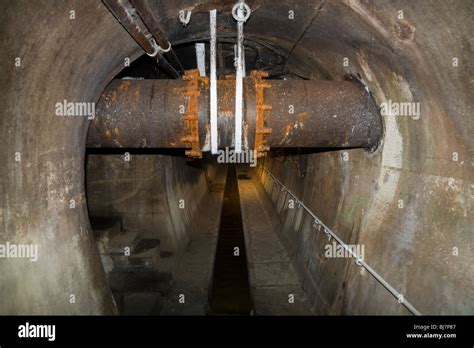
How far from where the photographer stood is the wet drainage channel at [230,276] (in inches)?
218

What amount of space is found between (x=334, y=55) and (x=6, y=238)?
334cm

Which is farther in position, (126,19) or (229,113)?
(229,113)

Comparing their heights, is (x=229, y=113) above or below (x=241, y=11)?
below

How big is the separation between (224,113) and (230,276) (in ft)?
16.8

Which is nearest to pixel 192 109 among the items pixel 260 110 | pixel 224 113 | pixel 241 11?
pixel 224 113

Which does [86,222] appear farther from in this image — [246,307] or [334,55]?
[246,307]

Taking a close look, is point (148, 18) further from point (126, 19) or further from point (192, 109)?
point (192, 109)

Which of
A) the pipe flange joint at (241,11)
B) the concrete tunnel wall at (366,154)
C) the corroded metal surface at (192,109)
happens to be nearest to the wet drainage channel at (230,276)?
the concrete tunnel wall at (366,154)

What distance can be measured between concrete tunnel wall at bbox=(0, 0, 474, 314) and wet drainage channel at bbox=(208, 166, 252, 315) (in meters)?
2.89

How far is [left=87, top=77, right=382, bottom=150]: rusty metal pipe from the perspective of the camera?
2.56 metres

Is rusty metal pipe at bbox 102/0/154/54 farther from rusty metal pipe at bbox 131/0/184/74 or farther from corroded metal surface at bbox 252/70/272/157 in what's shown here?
corroded metal surface at bbox 252/70/272/157

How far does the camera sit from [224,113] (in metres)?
2.57

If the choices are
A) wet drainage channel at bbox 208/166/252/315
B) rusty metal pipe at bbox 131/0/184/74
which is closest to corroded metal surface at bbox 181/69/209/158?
rusty metal pipe at bbox 131/0/184/74

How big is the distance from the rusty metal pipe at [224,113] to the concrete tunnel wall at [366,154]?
0.23 m
